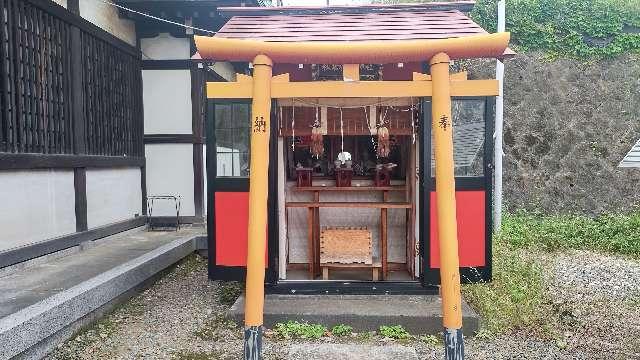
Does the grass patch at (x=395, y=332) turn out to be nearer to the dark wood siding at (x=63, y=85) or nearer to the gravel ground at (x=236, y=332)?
the gravel ground at (x=236, y=332)

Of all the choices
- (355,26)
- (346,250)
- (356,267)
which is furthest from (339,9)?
(356,267)

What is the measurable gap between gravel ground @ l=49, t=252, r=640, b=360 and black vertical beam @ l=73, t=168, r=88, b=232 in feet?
6.87

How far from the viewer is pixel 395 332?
501cm

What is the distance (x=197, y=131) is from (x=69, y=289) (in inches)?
223

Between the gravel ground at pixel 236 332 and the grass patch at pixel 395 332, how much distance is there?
0.11 meters

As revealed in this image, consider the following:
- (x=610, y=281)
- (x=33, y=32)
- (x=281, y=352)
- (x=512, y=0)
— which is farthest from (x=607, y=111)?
(x=33, y=32)

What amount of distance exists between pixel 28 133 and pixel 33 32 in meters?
1.66

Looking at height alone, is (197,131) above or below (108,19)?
below


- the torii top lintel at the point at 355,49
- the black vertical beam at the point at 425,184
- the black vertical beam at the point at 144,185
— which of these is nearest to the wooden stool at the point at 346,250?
the black vertical beam at the point at 425,184

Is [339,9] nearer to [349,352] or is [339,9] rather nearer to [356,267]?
[356,267]

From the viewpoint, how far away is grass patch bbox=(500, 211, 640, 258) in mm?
9453

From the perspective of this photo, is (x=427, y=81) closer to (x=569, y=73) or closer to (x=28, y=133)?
(x=28, y=133)

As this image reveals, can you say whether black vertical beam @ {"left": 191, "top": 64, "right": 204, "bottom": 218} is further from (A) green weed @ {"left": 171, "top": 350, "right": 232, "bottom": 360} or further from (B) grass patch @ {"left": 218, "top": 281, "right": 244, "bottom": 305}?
(A) green weed @ {"left": 171, "top": 350, "right": 232, "bottom": 360}

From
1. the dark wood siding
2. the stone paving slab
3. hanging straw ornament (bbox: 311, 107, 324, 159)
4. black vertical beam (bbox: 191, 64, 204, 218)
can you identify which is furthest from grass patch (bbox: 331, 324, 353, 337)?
black vertical beam (bbox: 191, 64, 204, 218)
